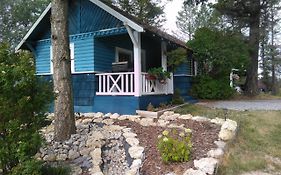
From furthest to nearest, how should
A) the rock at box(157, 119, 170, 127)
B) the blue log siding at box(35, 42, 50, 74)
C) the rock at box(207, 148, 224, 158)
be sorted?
the blue log siding at box(35, 42, 50, 74), the rock at box(157, 119, 170, 127), the rock at box(207, 148, 224, 158)

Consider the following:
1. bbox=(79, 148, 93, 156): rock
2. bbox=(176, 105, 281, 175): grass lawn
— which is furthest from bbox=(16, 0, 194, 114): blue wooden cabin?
bbox=(79, 148, 93, 156): rock

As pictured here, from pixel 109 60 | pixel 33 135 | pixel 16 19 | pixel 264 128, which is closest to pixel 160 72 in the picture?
pixel 109 60

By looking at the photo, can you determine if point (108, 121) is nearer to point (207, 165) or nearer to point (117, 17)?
point (117, 17)

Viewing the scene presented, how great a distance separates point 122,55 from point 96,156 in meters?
7.11

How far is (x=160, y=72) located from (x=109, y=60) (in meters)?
2.32

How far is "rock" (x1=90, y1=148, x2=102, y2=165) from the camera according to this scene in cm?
474

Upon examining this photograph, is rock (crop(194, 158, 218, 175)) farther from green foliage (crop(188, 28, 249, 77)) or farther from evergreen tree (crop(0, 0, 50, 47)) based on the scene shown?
evergreen tree (crop(0, 0, 50, 47))

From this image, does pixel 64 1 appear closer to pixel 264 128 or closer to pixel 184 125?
pixel 184 125

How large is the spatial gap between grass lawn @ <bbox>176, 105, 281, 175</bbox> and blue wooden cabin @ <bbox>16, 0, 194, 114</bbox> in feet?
7.66

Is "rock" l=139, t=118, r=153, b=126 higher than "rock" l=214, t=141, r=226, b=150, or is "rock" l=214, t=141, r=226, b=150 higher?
"rock" l=139, t=118, r=153, b=126

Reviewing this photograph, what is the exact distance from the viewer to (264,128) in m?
6.73

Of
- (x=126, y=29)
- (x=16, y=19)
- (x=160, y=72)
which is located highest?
(x=16, y=19)

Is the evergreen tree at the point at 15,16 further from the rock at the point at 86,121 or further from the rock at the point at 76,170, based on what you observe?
the rock at the point at 76,170

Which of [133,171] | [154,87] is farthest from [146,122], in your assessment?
[133,171]
